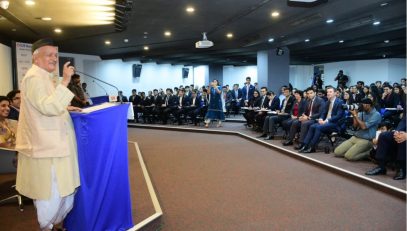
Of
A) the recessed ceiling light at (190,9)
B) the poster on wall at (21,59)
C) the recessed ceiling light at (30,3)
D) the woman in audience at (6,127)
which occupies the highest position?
the recessed ceiling light at (190,9)

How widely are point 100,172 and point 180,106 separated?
951 cm

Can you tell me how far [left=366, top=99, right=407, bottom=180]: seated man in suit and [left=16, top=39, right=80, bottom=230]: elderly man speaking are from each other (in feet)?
12.6

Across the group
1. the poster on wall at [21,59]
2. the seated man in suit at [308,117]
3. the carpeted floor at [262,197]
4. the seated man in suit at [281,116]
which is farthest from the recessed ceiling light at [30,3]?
the seated man in suit at [308,117]

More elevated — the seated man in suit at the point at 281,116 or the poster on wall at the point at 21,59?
the poster on wall at the point at 21,59

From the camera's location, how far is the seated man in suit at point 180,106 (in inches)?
464

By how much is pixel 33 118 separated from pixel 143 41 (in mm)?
10220

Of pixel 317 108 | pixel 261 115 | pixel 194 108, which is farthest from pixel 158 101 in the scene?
pixel 317 108

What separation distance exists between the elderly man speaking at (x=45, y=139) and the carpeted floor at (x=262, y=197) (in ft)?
3.88

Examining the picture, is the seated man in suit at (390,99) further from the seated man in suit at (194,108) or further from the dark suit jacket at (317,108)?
the seated man in suit at (194,108)

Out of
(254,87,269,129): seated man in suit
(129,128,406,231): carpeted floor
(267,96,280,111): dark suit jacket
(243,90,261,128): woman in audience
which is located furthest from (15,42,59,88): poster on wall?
(267,96,280,111): dark suit jacket

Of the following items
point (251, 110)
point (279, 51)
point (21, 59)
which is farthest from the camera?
point (279, 51)

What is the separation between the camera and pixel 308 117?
6707 mm

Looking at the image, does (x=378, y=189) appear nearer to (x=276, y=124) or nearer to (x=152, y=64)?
(x=276, y=124)

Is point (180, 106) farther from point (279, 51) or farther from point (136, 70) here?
point (136, 70)
